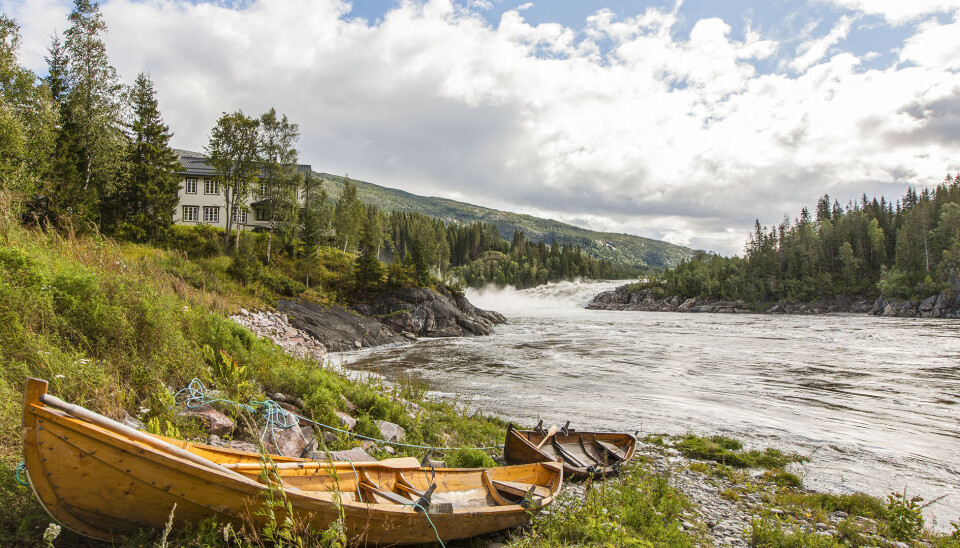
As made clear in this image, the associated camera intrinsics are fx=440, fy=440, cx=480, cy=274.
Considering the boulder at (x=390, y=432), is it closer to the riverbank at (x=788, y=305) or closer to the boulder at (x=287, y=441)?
the boulder at (x=287, y=441)

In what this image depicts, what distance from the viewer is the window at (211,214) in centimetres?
4456

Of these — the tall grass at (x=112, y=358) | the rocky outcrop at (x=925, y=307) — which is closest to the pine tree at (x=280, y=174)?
the tall grass at (x=112, y=358)

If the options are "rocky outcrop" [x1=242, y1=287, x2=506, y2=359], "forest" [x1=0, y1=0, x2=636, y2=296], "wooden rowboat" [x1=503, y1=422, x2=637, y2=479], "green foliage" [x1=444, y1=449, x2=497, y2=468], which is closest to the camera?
"green foliage" [x1=444, y1=449, x2=497, y2=468]

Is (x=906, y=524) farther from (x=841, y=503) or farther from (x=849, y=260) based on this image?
(x=849, y=260)

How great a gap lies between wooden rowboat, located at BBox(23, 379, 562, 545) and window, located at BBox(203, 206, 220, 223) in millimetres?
46874

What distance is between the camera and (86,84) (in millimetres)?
26516

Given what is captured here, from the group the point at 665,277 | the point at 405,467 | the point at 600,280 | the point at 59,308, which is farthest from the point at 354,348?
the point at 600,280

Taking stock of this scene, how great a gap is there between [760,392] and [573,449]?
1269 centimetres

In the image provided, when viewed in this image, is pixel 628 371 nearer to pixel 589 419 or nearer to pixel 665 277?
pixel 589 419

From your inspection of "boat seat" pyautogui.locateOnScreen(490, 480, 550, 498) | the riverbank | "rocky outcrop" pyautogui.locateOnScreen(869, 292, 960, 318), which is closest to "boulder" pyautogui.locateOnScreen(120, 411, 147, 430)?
"boat seat" pyautogui.locateOnScreen(490, 480, 550, 498)

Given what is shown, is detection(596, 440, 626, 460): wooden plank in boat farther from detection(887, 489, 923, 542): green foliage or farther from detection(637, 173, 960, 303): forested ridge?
detection(637, 173, 960, 303): forested ridge

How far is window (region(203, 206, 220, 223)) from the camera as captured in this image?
44562 millimetres

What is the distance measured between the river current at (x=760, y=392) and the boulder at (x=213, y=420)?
8.94 m

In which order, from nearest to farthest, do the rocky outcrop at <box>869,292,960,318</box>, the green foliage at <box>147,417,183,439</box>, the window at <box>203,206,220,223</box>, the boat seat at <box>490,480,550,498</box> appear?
the green foliage at <box>147,417,183,439</box> → the boat seat at <box>490,480,550,498</box> → the window at <box>203,206,220,223</box> → the rocky outcrop at <box>869,292,960,318</box>
